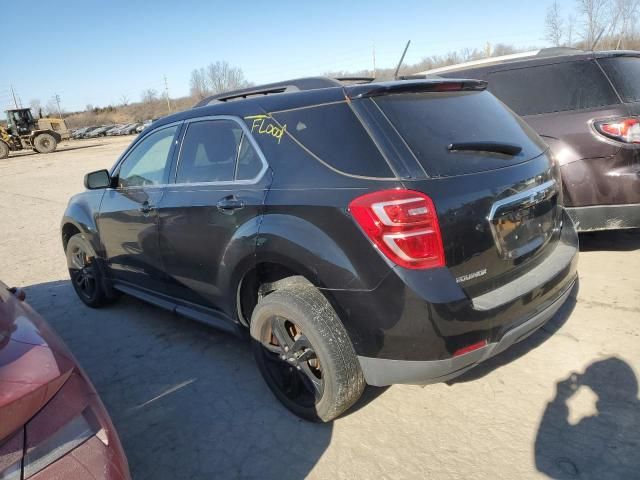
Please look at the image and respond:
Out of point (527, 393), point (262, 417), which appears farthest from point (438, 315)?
point (262, 417)

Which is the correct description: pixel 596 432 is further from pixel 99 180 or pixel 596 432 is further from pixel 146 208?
pixel 99 180

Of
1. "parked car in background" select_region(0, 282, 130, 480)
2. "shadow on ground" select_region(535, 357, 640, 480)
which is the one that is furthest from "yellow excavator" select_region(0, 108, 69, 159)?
"shadow on ground" select_region(535, 357, 640, 480)

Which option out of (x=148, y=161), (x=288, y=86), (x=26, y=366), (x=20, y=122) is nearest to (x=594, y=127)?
(x=288, y=86)

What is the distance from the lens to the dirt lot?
2.30 m

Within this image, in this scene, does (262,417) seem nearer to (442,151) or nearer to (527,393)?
(527,393)

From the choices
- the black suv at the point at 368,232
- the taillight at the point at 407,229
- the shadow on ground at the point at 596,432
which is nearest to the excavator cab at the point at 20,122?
the black suv at the point at 368,232

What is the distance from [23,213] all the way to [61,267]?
17.7ft

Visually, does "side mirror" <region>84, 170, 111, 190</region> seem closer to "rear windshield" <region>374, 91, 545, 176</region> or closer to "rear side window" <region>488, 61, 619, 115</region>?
"rear windshield" <region>374, 91, 545, 176</region>

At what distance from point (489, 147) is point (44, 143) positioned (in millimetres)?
37054

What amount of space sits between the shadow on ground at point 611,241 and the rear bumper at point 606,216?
71 cm

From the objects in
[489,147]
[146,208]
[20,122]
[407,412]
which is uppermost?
[20,122]

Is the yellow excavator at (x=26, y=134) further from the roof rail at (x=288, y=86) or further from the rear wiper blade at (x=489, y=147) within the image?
the rear wiper blade at (x=489, y=147)

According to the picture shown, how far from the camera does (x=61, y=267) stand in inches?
246

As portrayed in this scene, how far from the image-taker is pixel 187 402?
301 centimetres
